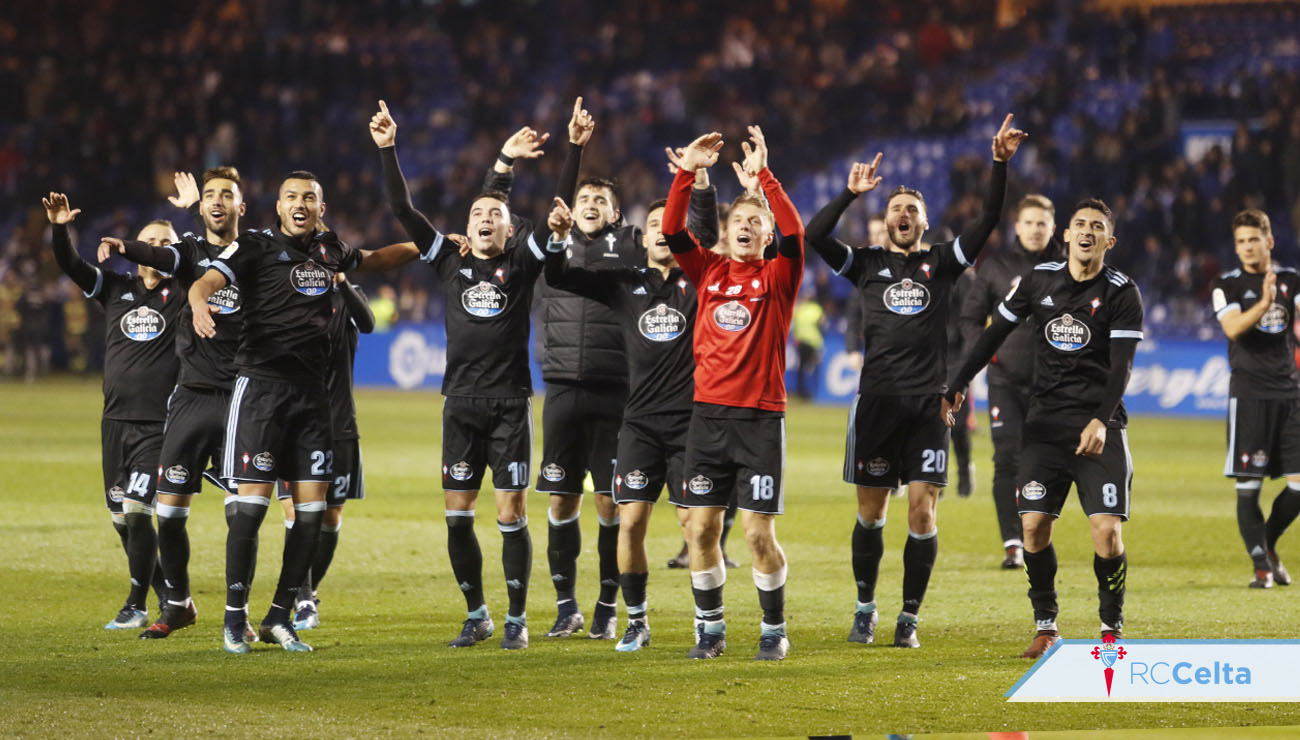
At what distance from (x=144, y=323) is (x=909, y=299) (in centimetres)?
412

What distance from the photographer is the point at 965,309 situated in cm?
1127

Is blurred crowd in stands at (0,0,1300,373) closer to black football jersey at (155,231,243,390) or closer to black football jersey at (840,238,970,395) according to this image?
black football jersey at (840,238,970,395)

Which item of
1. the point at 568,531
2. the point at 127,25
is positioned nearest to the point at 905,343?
the point at 568,531

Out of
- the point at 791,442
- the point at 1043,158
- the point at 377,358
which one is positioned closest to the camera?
the point at 791,442

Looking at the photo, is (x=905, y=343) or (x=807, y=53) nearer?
(x=905, y=343)

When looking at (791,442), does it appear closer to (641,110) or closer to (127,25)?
A: (641,110)

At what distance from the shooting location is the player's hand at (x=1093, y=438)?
25.1 ft

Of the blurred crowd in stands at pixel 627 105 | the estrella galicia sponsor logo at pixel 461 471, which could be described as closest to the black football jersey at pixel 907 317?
the estrella galicia sponsor logo at pixel 461 471

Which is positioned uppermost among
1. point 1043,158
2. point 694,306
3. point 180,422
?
point 1043,158

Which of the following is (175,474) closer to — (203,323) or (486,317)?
(203,323)

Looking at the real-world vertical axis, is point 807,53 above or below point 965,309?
above

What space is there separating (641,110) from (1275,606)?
25115 mm

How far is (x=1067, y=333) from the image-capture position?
796cm

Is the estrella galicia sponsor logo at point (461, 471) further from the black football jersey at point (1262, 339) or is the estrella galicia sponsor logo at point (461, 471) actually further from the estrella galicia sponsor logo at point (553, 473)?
the black football jersey at point (1262, 339)
